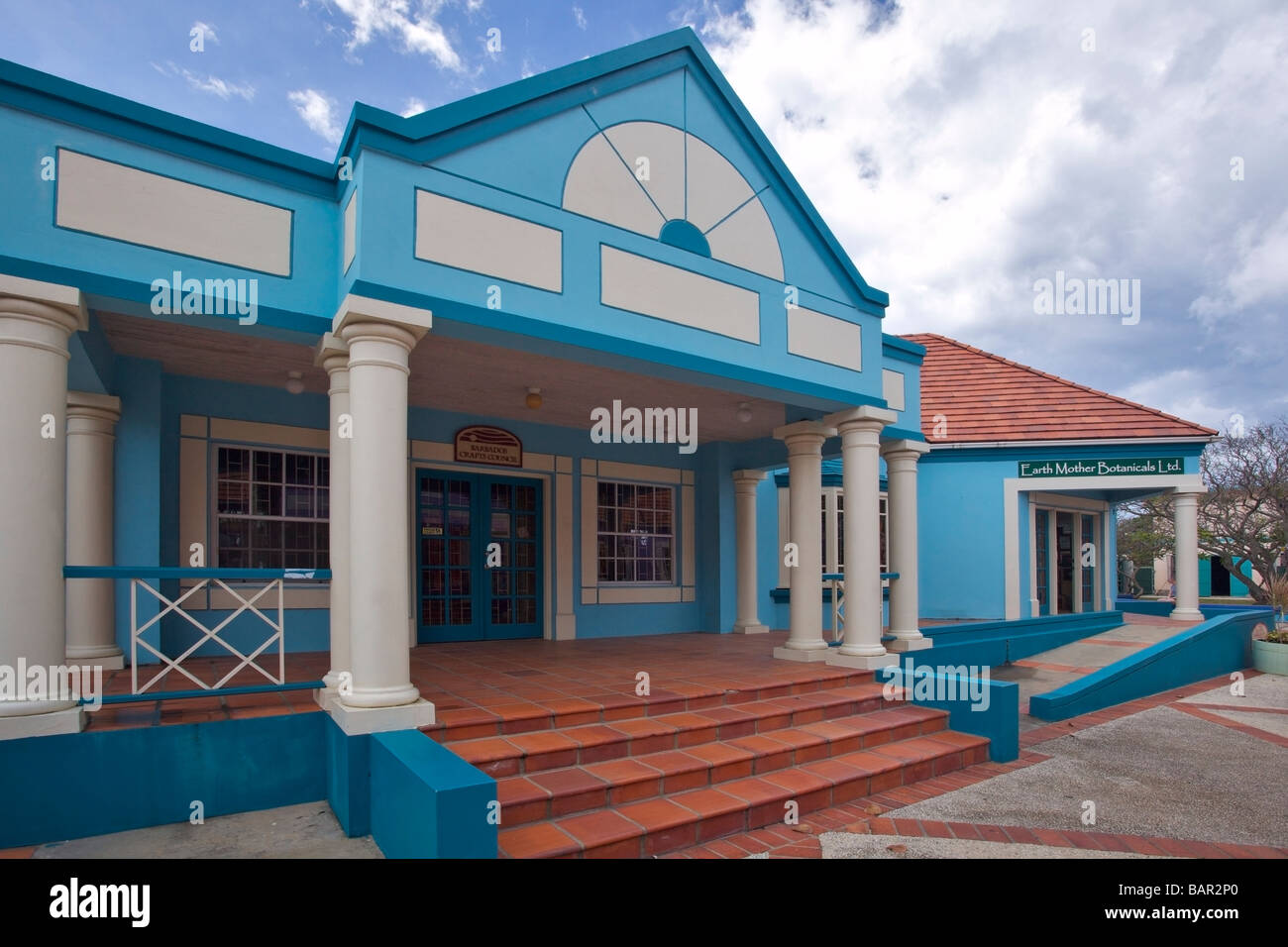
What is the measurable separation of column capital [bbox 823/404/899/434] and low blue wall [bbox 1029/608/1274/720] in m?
3.46

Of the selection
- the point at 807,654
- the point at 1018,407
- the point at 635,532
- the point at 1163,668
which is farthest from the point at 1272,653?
the point at 635,532

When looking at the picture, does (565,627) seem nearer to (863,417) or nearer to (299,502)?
(299,502)

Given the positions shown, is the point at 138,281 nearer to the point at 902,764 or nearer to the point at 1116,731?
the point at 902,764

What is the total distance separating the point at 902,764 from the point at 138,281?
6.29 metres

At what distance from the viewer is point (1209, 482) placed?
24.2 metres

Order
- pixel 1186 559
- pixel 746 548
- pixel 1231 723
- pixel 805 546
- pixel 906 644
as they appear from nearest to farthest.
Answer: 1. pixel 1231 723
2. pixel 805 546
3. pixel 906 644
4. pixel 746 548
5. pixel 1186 559

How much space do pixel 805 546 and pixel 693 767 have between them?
3770 millimetres

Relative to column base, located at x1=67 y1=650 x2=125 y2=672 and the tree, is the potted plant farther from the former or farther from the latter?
column base, located at x1=67 y1=650 x2=125 y2=672

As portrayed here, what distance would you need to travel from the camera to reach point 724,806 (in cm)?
507

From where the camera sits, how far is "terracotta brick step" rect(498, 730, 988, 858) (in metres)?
4.50

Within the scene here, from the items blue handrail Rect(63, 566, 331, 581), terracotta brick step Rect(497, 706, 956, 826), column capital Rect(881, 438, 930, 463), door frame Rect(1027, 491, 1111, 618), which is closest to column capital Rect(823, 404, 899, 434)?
column capital Rect(881, 438, 930, 463)

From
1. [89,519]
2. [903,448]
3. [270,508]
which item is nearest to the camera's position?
[89,519]

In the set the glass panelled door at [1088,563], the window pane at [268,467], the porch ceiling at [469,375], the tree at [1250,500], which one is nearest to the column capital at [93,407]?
the porch ceiling at [469,375]
